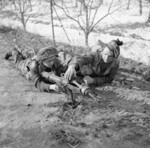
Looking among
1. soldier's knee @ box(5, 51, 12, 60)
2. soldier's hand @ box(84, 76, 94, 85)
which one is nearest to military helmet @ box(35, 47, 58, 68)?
soldier's hand @ box(84, 76, 94, 85)

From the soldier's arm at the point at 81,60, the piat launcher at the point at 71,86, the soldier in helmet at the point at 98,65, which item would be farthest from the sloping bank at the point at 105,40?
the piat launcher at the point at 71,86

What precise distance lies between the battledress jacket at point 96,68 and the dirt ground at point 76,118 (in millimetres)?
250

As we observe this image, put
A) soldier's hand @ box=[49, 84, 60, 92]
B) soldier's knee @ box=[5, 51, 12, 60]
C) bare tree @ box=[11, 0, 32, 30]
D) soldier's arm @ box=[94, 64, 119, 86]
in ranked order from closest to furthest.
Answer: soldier's hand @ box=[49, 84, 60, 92]
soldier's arm @ box=[94, 64, 119, 86]
soldier's knee @ box=[5, 51, 12, 60]
bare tree @ box=[11, 0, 32, 30]

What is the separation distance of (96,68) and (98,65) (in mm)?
92

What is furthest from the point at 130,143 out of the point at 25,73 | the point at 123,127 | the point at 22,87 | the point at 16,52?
the point at 16,52

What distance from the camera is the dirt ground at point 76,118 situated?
130 inches

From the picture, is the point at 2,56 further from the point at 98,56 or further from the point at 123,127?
the point at 123,127

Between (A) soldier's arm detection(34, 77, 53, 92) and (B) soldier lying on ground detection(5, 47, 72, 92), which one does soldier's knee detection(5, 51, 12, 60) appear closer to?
(B) soldier lying on ground detection(5, 47, 72, 92)

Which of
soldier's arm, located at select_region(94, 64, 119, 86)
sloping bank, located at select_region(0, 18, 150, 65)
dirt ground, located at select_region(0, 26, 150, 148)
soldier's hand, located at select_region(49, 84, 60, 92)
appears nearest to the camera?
dirt ground, located at select_region(0, 26, 150, 148)

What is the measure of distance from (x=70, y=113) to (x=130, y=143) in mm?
1263

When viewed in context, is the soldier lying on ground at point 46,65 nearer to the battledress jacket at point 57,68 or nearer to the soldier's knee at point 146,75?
the battledress jacket at point 57,68

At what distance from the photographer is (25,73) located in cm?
562

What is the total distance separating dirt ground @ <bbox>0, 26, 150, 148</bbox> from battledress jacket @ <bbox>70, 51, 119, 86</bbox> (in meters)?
0.25

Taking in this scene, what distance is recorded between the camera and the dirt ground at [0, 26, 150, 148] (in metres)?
3.29
